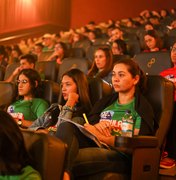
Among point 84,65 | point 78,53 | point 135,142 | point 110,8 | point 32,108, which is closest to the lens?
point 135,142

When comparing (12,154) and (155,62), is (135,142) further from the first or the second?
(155,62)

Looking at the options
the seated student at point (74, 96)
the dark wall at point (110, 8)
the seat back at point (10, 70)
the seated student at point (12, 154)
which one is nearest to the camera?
the seated student at point (12, 154)

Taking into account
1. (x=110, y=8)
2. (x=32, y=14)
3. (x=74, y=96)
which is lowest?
(x=74, y=96)

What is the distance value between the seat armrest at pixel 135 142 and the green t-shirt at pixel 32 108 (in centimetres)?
70

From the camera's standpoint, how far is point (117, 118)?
1.41 m

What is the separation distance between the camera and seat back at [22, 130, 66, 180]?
89cm

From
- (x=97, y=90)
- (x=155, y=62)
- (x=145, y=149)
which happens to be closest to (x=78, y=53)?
(x=155, y=62)

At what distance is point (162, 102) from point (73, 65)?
3.44ft

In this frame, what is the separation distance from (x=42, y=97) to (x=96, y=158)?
2.33ft

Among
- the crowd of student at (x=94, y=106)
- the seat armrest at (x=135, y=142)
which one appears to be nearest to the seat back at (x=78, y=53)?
the crowd of student at (x=94, y=106)

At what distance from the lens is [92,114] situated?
4.88ft

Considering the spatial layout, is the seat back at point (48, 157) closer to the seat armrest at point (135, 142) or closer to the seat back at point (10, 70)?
the seat armrest at point (135, 142)

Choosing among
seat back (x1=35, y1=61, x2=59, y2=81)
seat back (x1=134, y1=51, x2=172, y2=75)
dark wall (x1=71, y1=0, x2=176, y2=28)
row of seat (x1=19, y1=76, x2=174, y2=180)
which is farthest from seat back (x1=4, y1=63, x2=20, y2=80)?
dark wall (x1=71, y1=0, x2=176, y2=28)

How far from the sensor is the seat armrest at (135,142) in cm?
110
